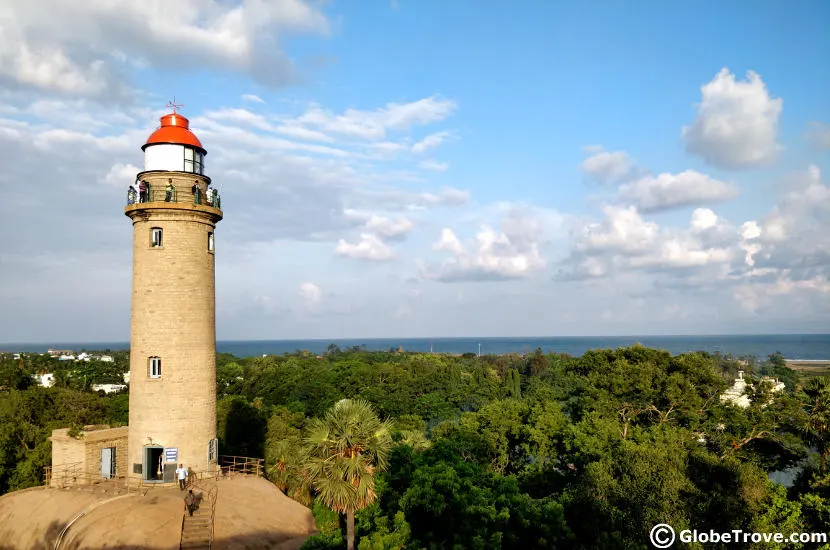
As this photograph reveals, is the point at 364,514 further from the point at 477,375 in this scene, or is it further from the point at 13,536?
the point at 477,375

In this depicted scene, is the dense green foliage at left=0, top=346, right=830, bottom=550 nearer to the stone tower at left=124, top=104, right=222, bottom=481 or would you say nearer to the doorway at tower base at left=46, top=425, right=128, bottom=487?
the stone tower at left=124, top=104, right=222, bottom=481

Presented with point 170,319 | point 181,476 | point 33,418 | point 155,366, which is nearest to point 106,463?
point 181,476

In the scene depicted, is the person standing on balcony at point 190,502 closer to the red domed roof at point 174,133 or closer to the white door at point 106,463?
the white door at point 106,463

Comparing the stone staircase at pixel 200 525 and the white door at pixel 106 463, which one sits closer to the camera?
the stone staircase at pixel 200 525

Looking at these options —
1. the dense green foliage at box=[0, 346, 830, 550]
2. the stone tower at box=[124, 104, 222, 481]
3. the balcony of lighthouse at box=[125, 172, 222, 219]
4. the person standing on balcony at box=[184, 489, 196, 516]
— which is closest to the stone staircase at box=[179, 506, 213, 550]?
the person standing on balcony at box=[184, 489, 196, 516]

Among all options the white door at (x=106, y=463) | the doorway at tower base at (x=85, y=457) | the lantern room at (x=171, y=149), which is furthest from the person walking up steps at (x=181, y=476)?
the lantern room at (x=171, y=149)

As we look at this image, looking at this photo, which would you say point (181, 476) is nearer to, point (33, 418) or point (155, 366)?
point (155, 366)

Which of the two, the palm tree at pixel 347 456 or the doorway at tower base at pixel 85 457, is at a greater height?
the palm tree at pixel 347 456
